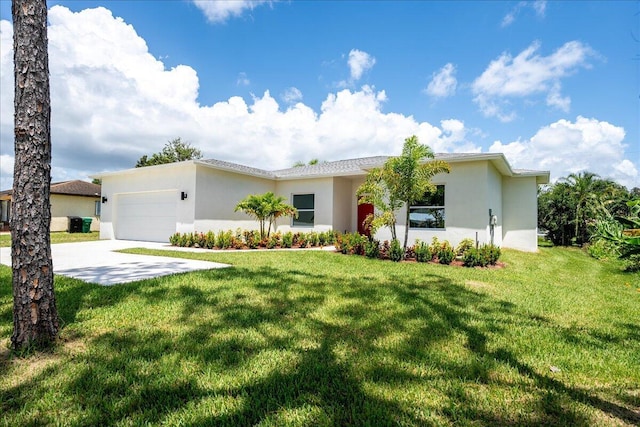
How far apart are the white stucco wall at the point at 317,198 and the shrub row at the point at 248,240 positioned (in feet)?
2.56

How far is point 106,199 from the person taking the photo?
1588 centimetres

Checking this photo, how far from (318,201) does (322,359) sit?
1174cm

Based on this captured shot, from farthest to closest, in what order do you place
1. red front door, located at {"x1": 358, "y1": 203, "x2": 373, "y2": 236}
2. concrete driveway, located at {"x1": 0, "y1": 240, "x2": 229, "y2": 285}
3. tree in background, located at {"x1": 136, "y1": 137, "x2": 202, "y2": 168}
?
1. tree in background, located at {"x1": 136, "y1": 137, "x2": 202, "y2": 168}
2. red front door, located at {"x1": 358, "y1": 203, "x2": 373, "y2": 236}
3. concrete driveway, located at {"x1": 0, "y1": 240, "x2": 229, "y2": 285}

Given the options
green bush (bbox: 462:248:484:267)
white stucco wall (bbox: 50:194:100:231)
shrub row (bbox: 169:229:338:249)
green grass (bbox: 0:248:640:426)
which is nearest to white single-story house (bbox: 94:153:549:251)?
shrub row (bbox: 169:229:338:249)

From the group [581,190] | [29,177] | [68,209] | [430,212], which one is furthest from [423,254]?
[68,209]

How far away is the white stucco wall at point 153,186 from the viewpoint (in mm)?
12695

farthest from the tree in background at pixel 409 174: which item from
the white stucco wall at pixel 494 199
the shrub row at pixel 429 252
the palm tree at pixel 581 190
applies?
the palm tree at pixel 581 190

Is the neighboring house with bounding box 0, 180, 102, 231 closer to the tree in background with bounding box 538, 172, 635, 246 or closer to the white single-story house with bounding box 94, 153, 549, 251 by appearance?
the white single-story house with bounding box 94, 153, 549, 251

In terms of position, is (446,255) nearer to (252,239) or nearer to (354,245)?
(354,245)

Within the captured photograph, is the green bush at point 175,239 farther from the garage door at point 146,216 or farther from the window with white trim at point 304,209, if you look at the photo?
the window with white trim at point 304,209

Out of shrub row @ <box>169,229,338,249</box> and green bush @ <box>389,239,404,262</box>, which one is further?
shrub row @ <box>169,229,338,249</box>

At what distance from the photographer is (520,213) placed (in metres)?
13.5

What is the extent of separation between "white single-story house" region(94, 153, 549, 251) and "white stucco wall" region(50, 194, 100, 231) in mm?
8905

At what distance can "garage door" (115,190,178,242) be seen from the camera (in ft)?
45.1
